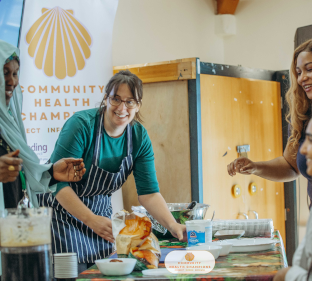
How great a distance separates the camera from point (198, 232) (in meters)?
1.27

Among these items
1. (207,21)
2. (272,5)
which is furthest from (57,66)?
(272,5)

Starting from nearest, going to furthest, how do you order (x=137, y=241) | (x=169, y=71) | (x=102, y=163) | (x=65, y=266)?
(x=65, y=266)
(x=137, y=241)
(x=102, y=163)
(x=169, y=71)

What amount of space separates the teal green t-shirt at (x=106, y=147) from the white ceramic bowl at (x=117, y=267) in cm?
68

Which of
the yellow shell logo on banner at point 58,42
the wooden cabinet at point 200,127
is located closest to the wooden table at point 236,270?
the wooden cabinet at point 200,127

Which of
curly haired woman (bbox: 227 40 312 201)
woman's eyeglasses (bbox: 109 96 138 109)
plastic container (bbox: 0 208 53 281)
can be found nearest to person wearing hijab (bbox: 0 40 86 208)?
plastic container (bbox: 0 208 53 281)

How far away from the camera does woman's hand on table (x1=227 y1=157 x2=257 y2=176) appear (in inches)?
68.8

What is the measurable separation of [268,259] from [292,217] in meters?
1.91

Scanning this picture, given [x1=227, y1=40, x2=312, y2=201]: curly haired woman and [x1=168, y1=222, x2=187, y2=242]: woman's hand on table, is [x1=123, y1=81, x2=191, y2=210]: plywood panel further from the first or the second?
[x1=168, y1=222, x2=187, y2=242]: woman's hand on table

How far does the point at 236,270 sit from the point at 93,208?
0.86 metres

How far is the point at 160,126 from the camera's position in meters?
2.44

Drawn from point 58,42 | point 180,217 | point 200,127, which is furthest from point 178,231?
point 58,42

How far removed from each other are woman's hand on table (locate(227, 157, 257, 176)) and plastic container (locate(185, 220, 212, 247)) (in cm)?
52

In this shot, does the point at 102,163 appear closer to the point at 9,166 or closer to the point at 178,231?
the point at 178,231

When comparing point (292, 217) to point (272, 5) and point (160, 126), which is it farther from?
point (272, 5)
